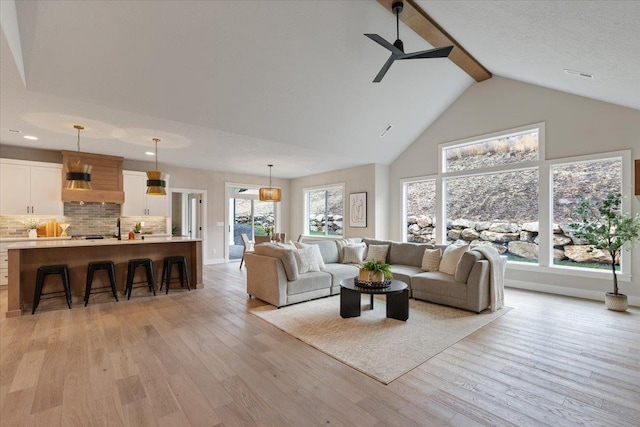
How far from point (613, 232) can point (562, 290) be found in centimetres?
116

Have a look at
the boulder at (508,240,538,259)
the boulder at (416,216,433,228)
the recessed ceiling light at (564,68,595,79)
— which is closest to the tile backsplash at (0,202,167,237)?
the boulder at (416,216,433,228)

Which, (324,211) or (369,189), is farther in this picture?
(324,211)

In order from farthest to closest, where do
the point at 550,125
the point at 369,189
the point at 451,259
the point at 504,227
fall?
the point at 369,189, the point at 504,227, the point at 550,125, the point at 451,259

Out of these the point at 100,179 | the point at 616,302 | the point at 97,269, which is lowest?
the point at 616,302

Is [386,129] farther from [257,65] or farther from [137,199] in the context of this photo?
[137,199]

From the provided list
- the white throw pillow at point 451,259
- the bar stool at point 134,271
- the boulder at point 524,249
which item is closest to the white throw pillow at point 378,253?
the white throw pillow at point 451,259

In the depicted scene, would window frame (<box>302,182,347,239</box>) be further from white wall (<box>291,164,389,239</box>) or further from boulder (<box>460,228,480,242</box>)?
boulder (<box>460,228,480,242</box>)

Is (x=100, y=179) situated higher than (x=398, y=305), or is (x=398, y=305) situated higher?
(x=100, y=179)

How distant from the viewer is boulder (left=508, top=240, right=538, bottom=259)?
528 cm

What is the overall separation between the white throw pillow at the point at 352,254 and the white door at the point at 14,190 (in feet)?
20.0

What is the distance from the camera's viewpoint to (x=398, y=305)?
3.75m

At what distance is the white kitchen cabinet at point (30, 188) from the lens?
5.50 metres

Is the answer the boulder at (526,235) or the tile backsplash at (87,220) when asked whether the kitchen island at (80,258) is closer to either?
the tile backsplash at (87,220)

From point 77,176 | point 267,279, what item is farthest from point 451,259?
point 77,176
